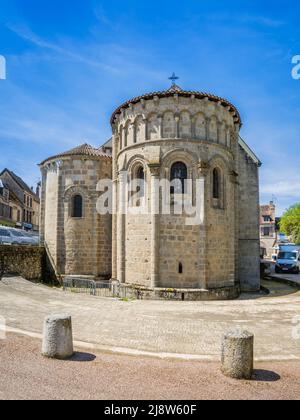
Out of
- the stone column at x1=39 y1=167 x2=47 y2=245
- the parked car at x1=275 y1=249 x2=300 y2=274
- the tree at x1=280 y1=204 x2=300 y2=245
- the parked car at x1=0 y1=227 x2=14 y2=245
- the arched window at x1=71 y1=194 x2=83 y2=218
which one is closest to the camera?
the parked car at x1=0 y1=227 x2=14 y2=245

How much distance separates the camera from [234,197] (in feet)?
58.4

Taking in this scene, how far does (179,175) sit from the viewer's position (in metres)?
15.8

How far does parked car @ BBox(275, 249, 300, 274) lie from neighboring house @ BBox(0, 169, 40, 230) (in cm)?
3308

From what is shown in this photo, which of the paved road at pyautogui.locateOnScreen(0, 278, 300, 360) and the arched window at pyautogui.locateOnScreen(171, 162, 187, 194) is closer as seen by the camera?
the paved road at pyautogui.locateOnScreen(0, 278, 300, 360)

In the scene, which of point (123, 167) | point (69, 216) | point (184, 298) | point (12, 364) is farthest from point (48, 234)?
point (12, 364)

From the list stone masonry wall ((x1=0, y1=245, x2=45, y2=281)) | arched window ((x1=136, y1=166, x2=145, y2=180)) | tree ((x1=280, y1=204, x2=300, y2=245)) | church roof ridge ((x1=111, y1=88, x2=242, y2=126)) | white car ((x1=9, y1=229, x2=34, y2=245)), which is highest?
church roof ridge ((x1=111, y1=88, x2=242, y2=126))

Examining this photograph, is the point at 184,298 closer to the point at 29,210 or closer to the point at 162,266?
the point at 162,266

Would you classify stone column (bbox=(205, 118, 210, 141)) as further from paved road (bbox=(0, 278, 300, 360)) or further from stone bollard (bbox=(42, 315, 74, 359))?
stone bollard (bbox=(42, 315, 74, 359))

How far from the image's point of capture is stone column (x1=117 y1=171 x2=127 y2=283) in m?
16.5

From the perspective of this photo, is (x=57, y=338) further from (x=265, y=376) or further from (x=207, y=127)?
(x=207, y=127)

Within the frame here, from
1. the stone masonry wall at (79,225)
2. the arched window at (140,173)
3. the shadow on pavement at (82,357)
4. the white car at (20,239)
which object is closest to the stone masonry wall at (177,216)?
the arched window at (140,173)

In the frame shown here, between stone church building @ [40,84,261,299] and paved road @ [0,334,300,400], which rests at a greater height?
stone church building @ [40,84,261,299]

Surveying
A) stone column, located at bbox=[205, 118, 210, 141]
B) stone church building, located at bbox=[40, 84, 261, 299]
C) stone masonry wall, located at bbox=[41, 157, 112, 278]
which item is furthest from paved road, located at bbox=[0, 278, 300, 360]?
stone column, located at bbox=[205, 118, 210, 141]

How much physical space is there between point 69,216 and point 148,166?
23.8 ft
